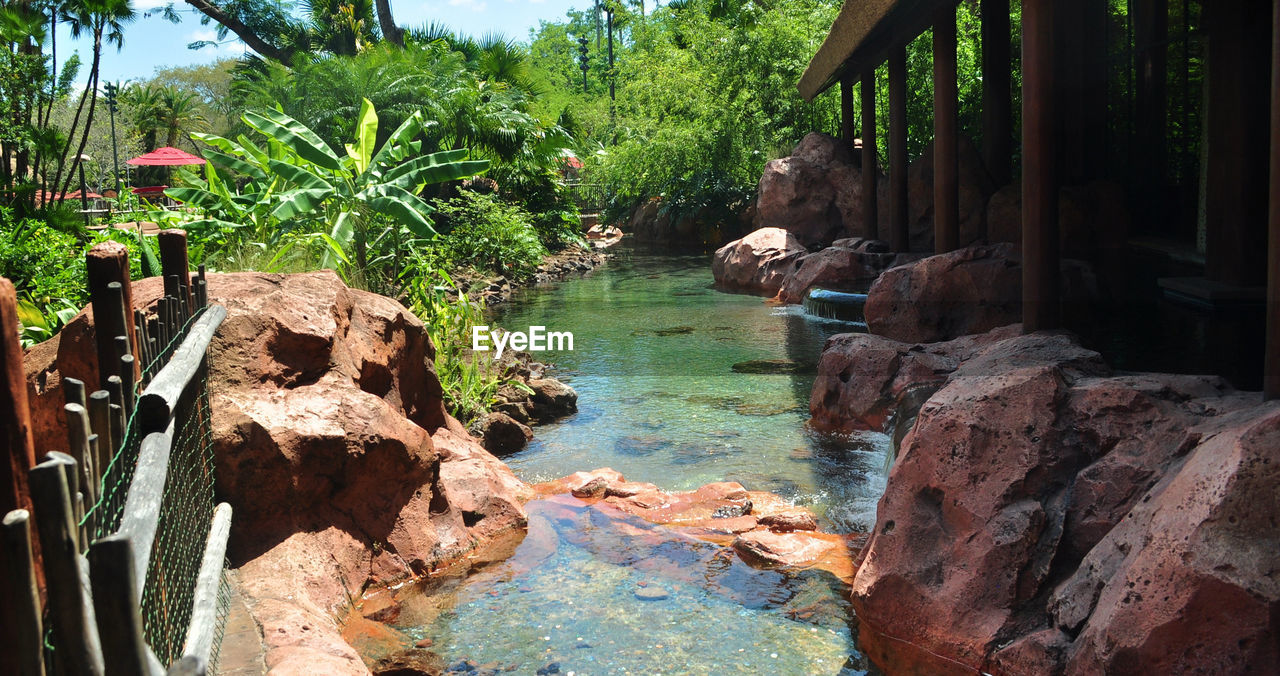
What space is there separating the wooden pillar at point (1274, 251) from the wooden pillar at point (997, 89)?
10936mm

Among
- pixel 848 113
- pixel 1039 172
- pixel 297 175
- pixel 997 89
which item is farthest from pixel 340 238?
pixel 848 113

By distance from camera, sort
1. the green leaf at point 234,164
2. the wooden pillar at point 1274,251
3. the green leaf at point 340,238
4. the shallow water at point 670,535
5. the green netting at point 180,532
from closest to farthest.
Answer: the green netting at point 180,532 → the wooden pillar at point 1274,251 → the shallow water at point 670,535 → the green leaf at point 340,238 → the green leaf at point 234,164

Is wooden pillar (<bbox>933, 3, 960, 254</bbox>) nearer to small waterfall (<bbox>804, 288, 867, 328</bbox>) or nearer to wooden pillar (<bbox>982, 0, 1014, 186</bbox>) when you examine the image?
small waterfall (<bbox>804, 288, 867, 328</bbox>)

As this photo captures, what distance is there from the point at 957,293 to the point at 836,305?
4130mm

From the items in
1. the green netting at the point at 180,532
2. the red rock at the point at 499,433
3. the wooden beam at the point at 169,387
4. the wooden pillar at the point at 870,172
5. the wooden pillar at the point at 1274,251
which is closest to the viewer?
the wooden beam at the point at 169,387

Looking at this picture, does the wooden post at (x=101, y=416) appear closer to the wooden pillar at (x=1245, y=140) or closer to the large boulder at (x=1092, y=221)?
the wooden pillar at (x=1245, y=140)

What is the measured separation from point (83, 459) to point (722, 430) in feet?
22.4

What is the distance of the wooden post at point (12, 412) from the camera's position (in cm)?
191

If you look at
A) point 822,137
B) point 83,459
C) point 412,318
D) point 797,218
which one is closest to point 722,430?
point 412,318

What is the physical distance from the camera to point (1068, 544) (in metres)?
4.27

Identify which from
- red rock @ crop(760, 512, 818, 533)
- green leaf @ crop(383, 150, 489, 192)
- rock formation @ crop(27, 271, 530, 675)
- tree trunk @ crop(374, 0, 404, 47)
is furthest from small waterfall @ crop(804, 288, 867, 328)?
tree trunk @ crop(374, 0, 404, 47)

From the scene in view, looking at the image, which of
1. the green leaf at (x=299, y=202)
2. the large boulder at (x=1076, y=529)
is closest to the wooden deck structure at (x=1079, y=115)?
the large boulder at (x=1076, y=529)

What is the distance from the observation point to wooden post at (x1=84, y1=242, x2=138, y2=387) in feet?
10.6

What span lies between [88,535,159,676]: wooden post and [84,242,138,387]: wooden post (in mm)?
1450
